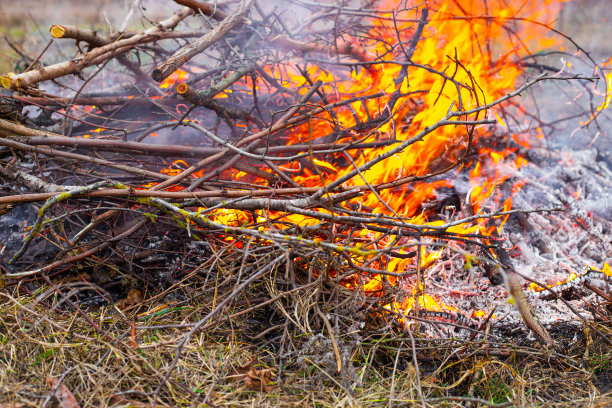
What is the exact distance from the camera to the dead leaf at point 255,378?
67.0 inches

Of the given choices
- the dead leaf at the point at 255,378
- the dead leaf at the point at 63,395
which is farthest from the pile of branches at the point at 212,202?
the dead leaf at the point at 63,395

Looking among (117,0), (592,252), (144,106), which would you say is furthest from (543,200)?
(117,0)

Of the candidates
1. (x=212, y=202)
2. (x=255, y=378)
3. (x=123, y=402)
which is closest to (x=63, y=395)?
(x=123, y=402)

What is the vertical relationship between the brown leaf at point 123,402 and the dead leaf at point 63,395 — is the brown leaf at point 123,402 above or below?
below

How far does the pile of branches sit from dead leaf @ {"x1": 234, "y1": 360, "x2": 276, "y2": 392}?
23 centimetres

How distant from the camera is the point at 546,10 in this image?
3.54 m

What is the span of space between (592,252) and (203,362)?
2.81 meters

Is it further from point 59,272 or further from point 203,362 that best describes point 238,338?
point 59,272

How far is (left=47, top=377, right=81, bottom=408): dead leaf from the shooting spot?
5.04 ft

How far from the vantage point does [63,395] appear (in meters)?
1.56

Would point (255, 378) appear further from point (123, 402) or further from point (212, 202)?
point (212, 202)

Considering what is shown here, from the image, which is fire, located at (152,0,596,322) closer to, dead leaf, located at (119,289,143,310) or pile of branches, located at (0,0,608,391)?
pile of branches, located at (0,0,608,391)

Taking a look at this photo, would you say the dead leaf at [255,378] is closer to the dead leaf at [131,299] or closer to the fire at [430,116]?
the dead leaf at [131,299]

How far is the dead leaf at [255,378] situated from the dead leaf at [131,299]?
0.81m
